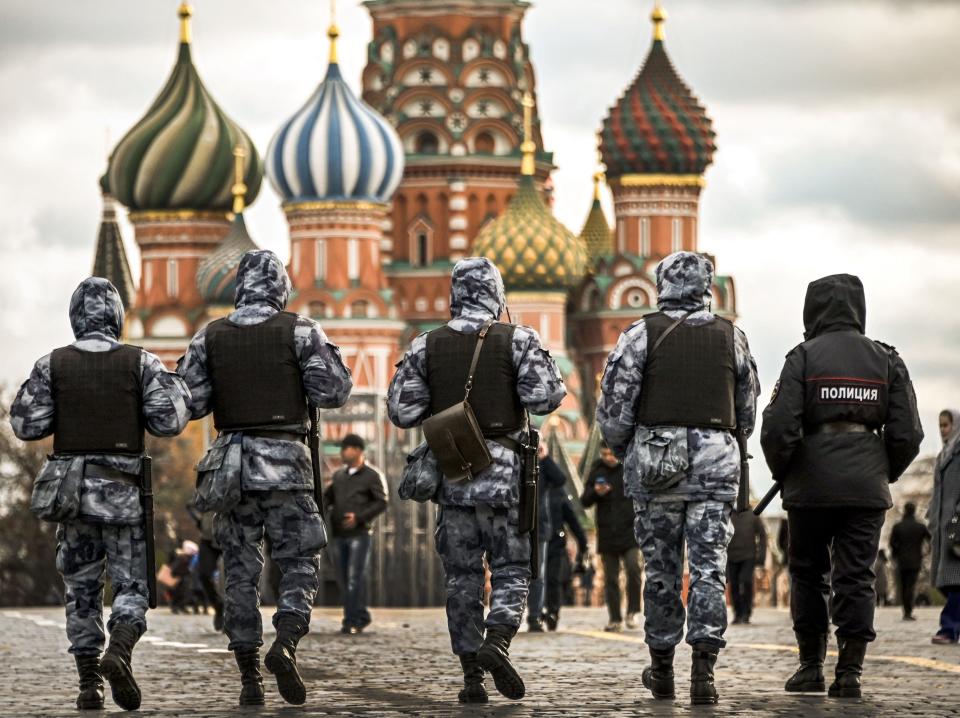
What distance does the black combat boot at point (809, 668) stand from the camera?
14.2 metres

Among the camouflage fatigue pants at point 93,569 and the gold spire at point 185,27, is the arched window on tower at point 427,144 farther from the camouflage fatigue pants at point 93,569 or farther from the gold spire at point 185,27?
the camouflage fatigue pants at point 93,569

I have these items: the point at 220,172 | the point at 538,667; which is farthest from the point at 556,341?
the point at 538,667

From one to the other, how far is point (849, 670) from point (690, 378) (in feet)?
4.43

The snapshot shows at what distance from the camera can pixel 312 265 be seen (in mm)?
78688

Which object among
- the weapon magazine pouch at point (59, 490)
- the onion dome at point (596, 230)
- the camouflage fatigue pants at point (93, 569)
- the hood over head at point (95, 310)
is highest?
the onion dome at point (596, 230)

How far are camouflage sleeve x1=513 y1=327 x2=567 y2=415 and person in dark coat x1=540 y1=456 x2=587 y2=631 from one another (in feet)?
25.0

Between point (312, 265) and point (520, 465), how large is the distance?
2556 inches

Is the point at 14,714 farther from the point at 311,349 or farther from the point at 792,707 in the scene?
the point at 792,707

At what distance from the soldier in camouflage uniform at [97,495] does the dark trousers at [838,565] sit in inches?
103

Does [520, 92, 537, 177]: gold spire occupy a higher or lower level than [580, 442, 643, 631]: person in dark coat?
higher

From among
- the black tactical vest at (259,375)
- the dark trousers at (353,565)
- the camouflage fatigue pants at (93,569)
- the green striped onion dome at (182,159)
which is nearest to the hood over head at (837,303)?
the black tactical vest at (259,375)

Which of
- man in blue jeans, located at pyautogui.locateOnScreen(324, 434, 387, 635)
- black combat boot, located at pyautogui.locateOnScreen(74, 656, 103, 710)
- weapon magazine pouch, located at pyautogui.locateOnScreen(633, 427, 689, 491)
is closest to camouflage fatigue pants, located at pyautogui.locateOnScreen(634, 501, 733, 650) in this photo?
weapon magazine pouch, located at pyautogui.locateOnScreen(633, 427, 689, 491)

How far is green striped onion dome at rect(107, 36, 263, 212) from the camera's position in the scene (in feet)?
285

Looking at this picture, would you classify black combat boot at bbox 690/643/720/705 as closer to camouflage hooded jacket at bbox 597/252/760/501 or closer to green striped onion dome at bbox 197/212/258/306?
camouflage hooded jacket at bbox 597/252/760/501
